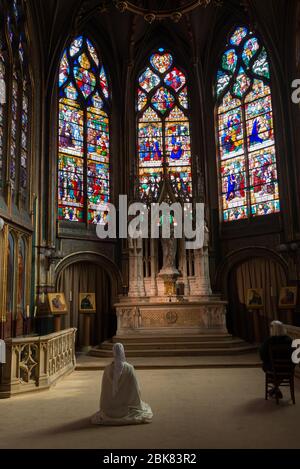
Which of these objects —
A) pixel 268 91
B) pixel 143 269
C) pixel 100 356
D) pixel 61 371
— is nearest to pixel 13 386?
pixel 61 371

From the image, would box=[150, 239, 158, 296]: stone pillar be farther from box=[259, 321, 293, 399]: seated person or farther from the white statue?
box=[259, 321, 293, 399]: seated person

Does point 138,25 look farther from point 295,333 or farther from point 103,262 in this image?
point 295,333

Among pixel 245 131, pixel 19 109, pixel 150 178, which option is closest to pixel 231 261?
pixel 150 178

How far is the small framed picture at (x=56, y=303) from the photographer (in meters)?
13.9

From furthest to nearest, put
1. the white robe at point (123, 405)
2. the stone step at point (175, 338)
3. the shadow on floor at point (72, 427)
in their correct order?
the stone step at point (175, 338)
the white robe at point (123, 405)
the shadow on floor at point (72, 427)

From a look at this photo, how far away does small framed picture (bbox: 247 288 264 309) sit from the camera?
1462 centimetres

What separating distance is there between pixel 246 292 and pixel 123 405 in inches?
430

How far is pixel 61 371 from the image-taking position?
32.5 ft

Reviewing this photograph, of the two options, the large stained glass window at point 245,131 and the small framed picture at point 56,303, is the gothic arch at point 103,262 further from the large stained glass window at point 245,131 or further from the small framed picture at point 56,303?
the large stained glass window at point 245,131

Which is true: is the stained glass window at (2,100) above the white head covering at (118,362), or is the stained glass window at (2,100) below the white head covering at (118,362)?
above

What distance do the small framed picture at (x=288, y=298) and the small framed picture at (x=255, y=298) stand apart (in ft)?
3.12

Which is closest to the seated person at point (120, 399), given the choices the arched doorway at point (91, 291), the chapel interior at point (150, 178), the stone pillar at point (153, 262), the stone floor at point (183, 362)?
the chapel interior at point (150, 178)

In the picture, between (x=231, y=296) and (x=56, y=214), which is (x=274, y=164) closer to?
(x=231, y=296)

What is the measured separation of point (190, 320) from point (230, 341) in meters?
1.49
